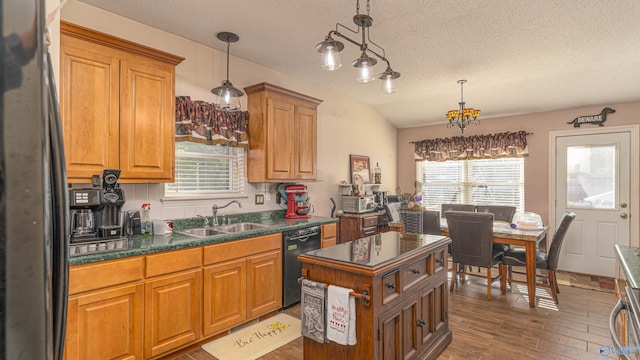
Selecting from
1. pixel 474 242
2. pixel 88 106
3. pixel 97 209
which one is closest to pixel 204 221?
pixel 97 209

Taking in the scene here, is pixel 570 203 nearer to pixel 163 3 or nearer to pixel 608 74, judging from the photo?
pixel 608 74

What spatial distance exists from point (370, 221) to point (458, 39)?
8.46 ft

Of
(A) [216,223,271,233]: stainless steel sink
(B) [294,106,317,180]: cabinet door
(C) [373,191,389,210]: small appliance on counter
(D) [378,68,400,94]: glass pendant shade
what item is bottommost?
(A) [216,223,271,233]: stainless steel sink

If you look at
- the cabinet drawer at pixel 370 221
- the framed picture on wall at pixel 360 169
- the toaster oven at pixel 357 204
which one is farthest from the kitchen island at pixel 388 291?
the framed picture on wall at pixel 360 169

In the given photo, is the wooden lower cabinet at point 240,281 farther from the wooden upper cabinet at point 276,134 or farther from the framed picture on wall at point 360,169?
the framed picture on wall at point 360,169

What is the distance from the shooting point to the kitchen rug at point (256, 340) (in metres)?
2.54

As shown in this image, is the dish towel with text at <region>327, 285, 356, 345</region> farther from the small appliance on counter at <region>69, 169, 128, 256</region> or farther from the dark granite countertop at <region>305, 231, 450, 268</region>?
the small appliance on counter at <region>69, 169, 128, 256</region>

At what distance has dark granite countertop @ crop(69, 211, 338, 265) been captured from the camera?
2053 millimetres

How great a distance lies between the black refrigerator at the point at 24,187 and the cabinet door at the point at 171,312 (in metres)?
2.04

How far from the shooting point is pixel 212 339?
273 cm

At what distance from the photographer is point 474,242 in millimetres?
3713

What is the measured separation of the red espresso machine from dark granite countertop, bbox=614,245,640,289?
2905 millimetres

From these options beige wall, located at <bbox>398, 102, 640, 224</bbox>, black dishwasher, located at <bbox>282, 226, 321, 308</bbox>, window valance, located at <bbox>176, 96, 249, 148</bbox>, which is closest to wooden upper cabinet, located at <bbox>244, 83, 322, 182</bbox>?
window valance, located at <bbox>176, 96, 249, 148</bbox>

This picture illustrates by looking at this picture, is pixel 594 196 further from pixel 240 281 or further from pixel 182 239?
pixel 182 239
